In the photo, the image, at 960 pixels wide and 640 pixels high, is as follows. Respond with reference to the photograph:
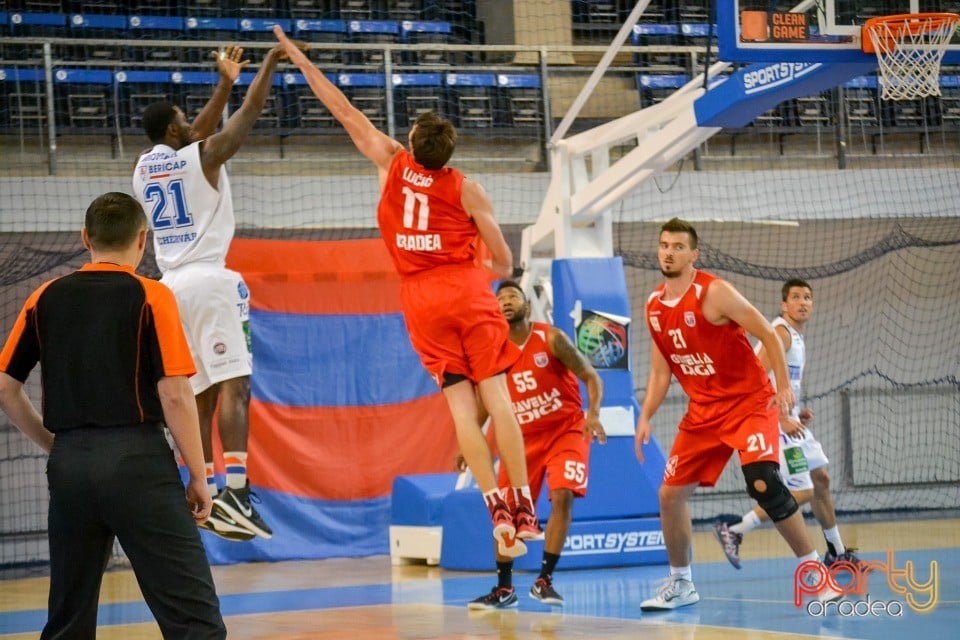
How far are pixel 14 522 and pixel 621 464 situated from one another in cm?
699

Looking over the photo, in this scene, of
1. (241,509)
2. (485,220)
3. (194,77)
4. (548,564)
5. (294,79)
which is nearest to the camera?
(241,509)

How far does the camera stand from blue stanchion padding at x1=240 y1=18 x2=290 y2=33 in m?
15.1

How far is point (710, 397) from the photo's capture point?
7.46 metres

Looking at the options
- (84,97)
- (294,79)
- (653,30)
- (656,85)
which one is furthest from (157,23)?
(653,30)

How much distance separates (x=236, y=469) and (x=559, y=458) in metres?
2.92

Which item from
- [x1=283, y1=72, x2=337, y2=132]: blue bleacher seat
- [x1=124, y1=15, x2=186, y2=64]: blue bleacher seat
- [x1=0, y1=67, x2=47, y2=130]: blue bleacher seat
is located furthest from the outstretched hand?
[x1=124, y1=15, x2=186, y2=64]: blue bleacher seat

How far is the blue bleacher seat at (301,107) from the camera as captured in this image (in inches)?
564

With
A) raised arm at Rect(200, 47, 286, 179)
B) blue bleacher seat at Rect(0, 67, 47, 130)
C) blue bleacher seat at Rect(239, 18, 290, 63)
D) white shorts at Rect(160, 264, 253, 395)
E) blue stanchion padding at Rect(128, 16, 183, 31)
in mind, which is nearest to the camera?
raised arm at Rect(200, 47, 286, 179)

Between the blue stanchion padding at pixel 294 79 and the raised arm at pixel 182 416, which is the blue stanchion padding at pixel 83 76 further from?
the raised arm at pixel 182 416

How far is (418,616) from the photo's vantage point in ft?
25.1

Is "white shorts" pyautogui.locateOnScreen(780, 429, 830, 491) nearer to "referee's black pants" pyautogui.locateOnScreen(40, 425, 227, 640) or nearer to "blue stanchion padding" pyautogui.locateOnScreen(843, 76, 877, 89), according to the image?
"referee's black pants" pyautogui.locateOnScreen(40, 425, 227, 640)

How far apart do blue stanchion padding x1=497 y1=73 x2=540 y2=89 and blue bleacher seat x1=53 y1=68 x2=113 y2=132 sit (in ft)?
14.1

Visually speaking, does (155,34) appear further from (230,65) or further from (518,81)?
(230,65)

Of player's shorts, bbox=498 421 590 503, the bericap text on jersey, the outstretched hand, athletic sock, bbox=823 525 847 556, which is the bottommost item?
athletic sock, bbox=823 525 847 556
